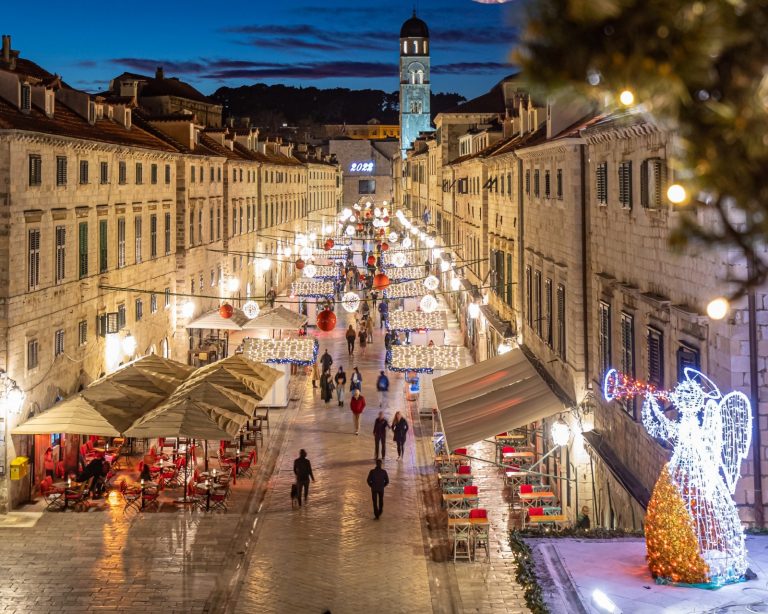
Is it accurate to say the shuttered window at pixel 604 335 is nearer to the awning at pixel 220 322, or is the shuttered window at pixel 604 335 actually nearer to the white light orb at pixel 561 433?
the white light orb at pixel 561 433

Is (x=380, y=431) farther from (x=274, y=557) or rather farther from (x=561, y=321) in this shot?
(x=274, y=557)

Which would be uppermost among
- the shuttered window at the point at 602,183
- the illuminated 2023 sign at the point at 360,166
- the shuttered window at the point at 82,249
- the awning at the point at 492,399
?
the illuminated 2023 sign at the point at 360,166

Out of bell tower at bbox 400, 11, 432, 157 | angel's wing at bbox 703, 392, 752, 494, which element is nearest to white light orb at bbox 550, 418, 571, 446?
angel's wing at bbox 703, 392, 752, 494

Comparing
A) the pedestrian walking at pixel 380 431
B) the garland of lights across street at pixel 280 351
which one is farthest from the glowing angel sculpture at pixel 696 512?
the garland of lights across street at pixel 280 351

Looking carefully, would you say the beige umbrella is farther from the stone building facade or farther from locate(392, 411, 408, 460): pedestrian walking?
locate(392, 411, 408, 460): pedestrian walking

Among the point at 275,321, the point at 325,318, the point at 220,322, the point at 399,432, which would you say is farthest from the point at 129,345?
the point at 399,432

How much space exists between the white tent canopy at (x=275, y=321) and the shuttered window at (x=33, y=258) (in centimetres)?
1141

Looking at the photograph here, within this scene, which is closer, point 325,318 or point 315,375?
point 325,318

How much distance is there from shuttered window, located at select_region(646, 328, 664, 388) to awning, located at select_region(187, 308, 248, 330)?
22413 mm

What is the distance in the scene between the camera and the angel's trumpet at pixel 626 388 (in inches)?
498

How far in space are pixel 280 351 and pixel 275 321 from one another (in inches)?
127

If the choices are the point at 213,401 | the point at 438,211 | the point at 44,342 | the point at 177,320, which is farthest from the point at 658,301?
the point at 438,211

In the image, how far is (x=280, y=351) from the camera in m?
30.7

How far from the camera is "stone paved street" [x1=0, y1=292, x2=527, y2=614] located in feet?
50.3
